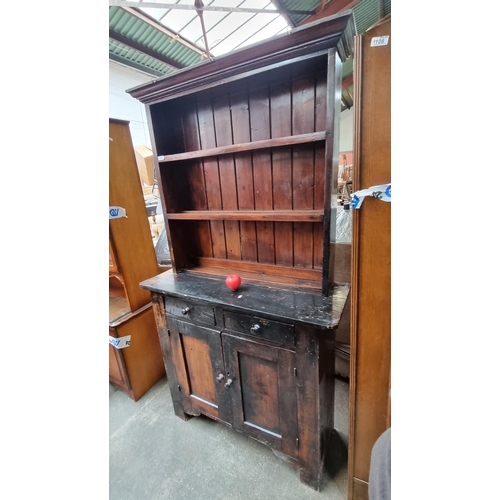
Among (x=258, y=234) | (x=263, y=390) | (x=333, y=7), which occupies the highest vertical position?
(x=333, y=7)

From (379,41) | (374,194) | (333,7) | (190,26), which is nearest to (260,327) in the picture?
(374,194)

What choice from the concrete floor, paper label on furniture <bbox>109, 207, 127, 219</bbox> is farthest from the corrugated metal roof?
the concrete floor

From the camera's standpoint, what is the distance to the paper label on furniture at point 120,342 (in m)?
1.54

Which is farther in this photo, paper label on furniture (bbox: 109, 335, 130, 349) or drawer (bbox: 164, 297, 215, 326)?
paper label on furniture (bbox: 109, 335, 130, 349)

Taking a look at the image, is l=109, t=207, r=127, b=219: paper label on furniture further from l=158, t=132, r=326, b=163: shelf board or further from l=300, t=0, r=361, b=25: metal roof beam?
l=300, t=0, r=361, b=25: metal roof beam

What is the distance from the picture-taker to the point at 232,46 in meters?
3.40

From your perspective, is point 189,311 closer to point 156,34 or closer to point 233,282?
point 233,282

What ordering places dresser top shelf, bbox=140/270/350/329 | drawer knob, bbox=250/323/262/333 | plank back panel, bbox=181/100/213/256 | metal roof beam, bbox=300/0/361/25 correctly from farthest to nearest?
metal roof beam, bbox=300/0/361/25 → plank back panel, bbox=181/100/213/256 → drawer knob, bbox=250/323/262/333 → dresser top shelf, bbox=140/270/350/329

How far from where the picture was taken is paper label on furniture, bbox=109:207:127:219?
145cm

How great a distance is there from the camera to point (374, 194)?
0.75 metres

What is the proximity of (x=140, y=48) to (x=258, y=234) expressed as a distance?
309 centimetres

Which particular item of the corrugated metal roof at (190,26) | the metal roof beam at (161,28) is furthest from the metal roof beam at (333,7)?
the metal roof beam at (161,28)

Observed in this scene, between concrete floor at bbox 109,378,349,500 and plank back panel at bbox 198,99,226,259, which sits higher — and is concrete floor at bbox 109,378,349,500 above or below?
below
